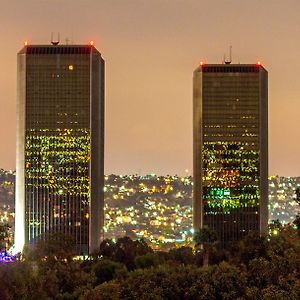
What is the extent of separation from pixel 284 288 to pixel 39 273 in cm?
1818

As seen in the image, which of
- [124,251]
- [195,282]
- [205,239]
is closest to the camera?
[195,282]

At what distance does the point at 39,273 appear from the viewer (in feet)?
178

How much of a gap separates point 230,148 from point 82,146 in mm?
25410

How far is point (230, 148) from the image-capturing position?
15662 cm

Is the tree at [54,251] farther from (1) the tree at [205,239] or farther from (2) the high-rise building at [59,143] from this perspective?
(2) the high-rise building at [59,143]

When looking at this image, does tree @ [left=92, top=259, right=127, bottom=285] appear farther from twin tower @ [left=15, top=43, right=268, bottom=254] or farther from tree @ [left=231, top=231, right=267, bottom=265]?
twin tower @ [left=15, top=43, right=268, bottom=254]

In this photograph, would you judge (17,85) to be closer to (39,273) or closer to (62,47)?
(62,47)

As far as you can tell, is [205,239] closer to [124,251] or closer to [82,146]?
[124,251]

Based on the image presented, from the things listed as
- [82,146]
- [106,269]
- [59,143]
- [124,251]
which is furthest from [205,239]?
[59,143]

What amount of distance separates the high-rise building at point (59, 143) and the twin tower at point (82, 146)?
0.14m

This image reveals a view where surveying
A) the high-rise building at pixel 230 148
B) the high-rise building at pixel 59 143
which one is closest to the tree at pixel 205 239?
the high-rise building at pixel 59 143

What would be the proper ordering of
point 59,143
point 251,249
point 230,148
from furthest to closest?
1. point 230,148
2. point 59,143
3. point 251,249

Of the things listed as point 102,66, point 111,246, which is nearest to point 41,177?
point 102,66

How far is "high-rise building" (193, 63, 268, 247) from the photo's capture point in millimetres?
153125
